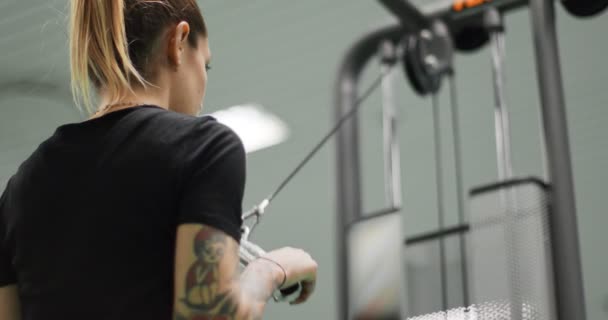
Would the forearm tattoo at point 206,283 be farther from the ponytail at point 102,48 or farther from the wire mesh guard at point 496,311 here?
the wire mesh guard at point 496,311

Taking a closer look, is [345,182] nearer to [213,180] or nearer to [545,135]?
[545,135]

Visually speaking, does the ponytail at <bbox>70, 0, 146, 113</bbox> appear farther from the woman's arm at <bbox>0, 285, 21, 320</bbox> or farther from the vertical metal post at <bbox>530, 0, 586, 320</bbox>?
the vertical metal post at <bbox>530, 0, 586, 320</bbox>

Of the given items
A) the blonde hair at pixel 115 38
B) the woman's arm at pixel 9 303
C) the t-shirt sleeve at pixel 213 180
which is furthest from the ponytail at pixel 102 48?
the woman's arm at pixel 9 303

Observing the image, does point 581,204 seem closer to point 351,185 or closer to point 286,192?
point 286,192

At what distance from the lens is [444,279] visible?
1.89 metres

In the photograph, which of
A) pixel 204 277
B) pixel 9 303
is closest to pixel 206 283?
pixel 204 277

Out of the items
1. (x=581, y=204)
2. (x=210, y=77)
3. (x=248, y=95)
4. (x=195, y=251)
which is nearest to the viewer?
(x=195, y=251)

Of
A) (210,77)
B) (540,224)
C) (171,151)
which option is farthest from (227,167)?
(210,77)

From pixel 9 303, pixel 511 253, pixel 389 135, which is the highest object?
pixel 389 135

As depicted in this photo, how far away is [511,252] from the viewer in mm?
1704

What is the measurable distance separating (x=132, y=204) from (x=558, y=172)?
125cm

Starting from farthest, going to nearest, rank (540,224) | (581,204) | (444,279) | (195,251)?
1. (581,204)
2. (444,279)
3. (540,224)
4. (195,251)

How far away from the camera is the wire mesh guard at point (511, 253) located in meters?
1.67

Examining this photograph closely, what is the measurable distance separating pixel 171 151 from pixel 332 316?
14.9 feet
